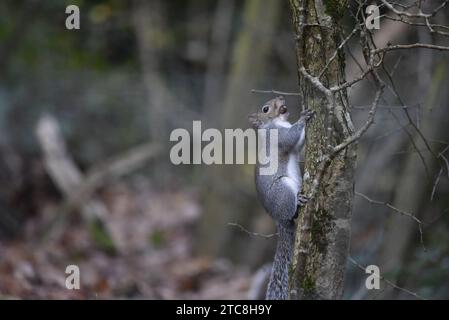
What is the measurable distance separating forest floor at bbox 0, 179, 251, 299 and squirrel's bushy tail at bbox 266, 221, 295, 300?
5.17ft

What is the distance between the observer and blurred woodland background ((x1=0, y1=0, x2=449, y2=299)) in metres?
6.65

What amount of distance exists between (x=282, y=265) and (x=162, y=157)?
22.5 ft

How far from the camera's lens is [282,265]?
4664 millimetres

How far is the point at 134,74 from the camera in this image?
12.2 m

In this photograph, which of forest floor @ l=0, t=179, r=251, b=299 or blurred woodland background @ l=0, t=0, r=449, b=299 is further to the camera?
blurred woodland background @ l=0, t=0, r=449, b=299

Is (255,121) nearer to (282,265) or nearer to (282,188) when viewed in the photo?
(282,188)

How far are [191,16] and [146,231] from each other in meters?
4.30

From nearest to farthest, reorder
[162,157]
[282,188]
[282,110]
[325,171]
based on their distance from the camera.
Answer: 1. [325,171]
2. [282,188]
3. [282,110]
4. [162,157]

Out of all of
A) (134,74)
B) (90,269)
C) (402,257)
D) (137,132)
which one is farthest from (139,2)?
(402,257)

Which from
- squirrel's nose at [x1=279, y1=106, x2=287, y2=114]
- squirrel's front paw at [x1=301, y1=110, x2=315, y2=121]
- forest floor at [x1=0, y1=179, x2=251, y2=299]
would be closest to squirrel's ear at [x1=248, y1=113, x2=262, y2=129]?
squirrel's nose at [x1=279, y1=106, x2=287, y2=114]

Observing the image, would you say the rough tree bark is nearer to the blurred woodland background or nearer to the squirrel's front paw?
the squirrel's front paw

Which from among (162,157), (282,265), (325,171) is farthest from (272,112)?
(162,157)

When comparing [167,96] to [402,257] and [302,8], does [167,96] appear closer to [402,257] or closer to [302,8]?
[402,257]
